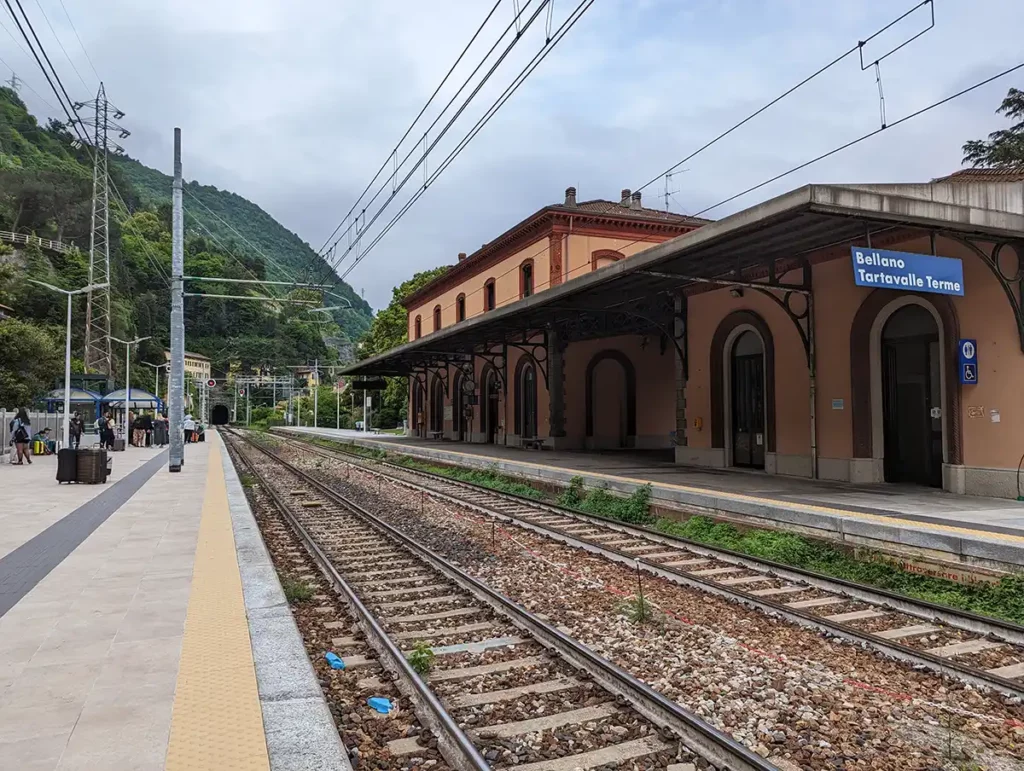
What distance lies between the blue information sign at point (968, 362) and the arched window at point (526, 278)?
64.7 ft

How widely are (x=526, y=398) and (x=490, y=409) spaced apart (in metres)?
4.28

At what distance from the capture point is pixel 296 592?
264 inches

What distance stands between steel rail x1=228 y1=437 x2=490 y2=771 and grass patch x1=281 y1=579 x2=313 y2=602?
0.33 metres

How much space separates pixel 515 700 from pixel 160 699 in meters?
2.00

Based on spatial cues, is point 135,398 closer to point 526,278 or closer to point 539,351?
point 526,278

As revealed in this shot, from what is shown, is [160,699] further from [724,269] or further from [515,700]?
[724,269]

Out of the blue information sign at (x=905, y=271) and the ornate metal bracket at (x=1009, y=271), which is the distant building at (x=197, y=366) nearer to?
the ornate metal bracket at (x=1009, y=271)

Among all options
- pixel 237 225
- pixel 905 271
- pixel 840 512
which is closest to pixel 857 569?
pixel 840 512

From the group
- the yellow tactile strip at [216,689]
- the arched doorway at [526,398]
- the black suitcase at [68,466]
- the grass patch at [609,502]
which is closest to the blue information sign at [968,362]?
the grass patch at [609,502]

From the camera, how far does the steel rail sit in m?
3.48

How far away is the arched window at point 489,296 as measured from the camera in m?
33.8

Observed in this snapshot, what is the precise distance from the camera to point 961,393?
37.4 ft

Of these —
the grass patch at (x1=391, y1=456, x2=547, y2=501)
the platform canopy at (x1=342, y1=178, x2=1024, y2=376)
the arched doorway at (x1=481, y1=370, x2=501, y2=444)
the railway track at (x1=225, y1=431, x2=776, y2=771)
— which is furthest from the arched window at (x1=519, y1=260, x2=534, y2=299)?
the railway track at (x1=225, y1=431, x2=776, y2=771)

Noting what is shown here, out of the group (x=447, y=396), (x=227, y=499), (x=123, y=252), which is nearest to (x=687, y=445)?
(x=227, y=499)
